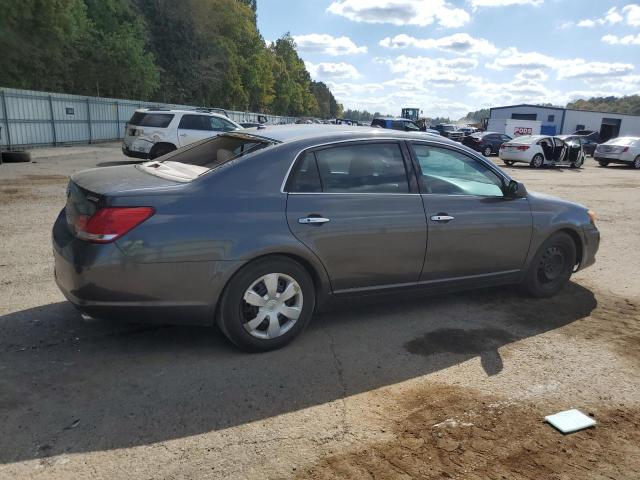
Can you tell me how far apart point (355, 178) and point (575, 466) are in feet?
7.95

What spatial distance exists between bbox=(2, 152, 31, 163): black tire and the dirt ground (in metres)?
12.0

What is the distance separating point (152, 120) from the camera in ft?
48.4

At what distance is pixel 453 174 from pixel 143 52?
136 ft

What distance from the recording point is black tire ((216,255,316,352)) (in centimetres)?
357

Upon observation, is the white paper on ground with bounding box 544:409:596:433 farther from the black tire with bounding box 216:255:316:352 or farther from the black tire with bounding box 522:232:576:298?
the black tire with bounding box 522:232:576:298

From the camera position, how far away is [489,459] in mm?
2760

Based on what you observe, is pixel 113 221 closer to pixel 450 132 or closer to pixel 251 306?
pixel 251 306

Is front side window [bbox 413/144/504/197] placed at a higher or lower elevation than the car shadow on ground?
higher

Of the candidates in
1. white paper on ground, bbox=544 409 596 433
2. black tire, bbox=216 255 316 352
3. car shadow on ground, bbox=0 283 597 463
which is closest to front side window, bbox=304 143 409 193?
black tire, bbox=216 255 316 352

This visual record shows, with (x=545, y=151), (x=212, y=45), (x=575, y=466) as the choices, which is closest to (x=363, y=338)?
(x=575, y=466)

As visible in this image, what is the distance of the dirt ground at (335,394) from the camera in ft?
8.79

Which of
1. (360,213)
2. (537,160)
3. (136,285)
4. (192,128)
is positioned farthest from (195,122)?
(537,160)

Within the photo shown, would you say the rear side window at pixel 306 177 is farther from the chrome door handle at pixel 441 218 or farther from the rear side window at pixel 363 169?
the chrome door handle at pixel 441 218

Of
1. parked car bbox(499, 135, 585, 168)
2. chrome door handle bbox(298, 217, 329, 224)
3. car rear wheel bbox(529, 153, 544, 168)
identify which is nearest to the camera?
chrome door handle bbox(298, 217, 329, 224)
